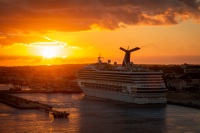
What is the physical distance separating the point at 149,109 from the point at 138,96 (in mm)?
3321

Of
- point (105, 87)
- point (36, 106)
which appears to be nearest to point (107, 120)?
point (36, 106)

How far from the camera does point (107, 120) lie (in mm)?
34469

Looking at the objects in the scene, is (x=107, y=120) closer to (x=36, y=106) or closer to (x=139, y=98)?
(x=139, y=98)

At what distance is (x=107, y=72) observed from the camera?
168 ft

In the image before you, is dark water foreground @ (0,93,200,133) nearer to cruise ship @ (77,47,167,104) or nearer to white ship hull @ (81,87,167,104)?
white ship hull @ (81,87,167,104)

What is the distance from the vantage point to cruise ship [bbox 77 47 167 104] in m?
44.2

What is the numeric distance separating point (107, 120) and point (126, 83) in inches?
481

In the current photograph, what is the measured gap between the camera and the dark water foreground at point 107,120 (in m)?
30.8

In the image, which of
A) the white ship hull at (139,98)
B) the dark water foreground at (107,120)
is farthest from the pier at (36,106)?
the white ship hull at (139,98)

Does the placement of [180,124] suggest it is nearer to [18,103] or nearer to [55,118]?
[55,118]

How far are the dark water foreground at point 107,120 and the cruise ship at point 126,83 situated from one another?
1663 millimetres

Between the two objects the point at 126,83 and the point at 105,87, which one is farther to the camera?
the point at 105,87

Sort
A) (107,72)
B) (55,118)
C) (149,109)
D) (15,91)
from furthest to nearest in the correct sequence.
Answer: (15,91), (107,72), (149,109), (55,118)

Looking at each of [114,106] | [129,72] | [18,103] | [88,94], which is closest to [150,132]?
[114,106]
